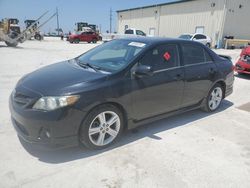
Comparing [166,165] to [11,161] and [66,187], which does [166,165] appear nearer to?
[66,187]

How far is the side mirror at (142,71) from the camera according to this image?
10.9 feet

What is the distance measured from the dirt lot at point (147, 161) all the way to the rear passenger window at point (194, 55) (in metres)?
1.17

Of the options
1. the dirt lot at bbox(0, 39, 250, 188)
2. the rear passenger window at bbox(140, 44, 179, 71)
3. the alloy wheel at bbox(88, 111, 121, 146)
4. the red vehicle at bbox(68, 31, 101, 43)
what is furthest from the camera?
the red vehicle at bbox(68, 31, 101, 43)

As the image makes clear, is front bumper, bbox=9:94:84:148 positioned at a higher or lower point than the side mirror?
lower

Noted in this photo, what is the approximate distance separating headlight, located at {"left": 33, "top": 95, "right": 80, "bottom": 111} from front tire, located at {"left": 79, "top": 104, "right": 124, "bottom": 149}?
13.0 inches

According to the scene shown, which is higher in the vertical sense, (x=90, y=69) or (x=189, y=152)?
(x=90, y=69)

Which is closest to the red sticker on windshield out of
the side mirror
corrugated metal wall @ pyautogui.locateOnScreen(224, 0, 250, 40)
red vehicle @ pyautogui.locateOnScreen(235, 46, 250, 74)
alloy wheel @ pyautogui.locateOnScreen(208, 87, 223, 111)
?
the side mirror

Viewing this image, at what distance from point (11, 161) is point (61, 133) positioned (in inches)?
29.8

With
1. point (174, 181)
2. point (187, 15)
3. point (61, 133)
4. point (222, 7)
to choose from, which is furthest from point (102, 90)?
point (187, 15)

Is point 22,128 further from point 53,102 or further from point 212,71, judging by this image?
point 212,71

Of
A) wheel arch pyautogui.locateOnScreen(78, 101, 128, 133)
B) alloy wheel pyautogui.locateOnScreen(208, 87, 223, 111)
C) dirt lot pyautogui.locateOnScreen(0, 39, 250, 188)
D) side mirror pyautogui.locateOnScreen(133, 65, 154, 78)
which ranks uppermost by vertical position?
side mirror pyautogui.locateOnScreen(133, 65, 154, 78)

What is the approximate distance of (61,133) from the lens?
286 centimetres

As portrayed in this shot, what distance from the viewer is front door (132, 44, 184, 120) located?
3506 mm

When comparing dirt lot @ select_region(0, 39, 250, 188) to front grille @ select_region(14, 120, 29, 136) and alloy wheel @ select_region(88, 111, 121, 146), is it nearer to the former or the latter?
alloy wheel @ select_region(88, 111, 121, 146)
